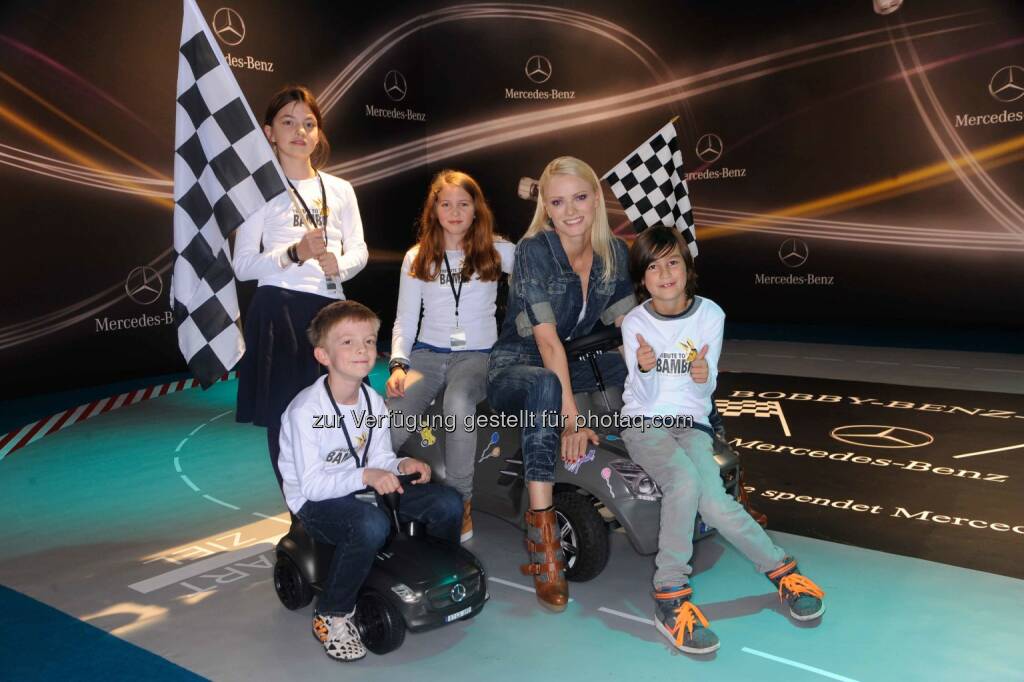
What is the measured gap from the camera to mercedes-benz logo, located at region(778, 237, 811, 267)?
7297mm

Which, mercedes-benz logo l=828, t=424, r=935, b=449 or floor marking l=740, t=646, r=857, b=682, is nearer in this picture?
floor marking l=740, t=646, r=857, b=682

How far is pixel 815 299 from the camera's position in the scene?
24.0 feet

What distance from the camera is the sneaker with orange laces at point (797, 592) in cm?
216

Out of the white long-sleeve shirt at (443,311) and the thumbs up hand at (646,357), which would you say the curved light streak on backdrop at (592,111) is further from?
the thumbs up hand at (646,357)

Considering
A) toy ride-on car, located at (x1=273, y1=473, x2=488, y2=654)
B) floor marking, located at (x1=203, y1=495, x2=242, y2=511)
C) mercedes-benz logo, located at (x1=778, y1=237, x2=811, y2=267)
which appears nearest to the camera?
toy ride-on car, located at (x1=273, y1=473, x2=488, y2=654)

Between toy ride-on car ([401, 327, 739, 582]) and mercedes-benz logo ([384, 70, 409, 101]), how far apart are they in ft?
18.8

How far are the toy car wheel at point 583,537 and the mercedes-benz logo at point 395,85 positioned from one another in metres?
6.16

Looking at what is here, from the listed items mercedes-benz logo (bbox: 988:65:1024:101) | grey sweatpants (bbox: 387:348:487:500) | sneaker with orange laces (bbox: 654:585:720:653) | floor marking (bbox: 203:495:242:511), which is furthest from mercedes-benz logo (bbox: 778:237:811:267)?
sneaker with orange laces (bbox: 654:585:720:653)

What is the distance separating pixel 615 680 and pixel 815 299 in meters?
6.05

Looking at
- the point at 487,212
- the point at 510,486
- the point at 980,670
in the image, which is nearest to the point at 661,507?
the point at 510,486

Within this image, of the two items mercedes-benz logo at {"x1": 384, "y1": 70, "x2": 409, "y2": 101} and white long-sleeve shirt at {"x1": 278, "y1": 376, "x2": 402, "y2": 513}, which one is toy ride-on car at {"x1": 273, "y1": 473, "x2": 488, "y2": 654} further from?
mercedes-benz logo at {"x1": 384, "y1": 70, "x2": 409, "y2": 101}

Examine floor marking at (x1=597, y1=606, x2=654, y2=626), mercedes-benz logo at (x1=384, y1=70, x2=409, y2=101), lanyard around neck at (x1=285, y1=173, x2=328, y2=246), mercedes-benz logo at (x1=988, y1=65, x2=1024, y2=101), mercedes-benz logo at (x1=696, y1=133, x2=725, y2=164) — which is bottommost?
floor marking at (x1=597, y1=606, x2=654, y2=626)

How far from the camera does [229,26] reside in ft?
20.8

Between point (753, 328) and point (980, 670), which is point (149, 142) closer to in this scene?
point (753, 328)
